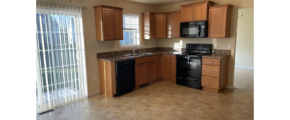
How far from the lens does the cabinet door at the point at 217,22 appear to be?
13.1 ft

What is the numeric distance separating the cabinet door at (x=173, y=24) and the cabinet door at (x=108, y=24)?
6.07ft

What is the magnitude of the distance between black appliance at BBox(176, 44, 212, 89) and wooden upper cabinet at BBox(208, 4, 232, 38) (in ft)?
1.68

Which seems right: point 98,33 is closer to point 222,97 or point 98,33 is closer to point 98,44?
point 98,44

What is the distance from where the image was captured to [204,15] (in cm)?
423

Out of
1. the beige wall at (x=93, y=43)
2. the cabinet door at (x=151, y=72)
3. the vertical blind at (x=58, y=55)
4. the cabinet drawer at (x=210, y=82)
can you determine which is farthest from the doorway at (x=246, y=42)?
the vertical blind at (x=58, y=55)

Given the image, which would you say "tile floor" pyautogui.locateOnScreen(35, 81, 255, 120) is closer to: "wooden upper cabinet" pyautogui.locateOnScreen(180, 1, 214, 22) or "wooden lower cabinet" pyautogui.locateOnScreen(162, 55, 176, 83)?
"wooden lower cabinet" pyautogui.locateOnScreen(162, 55, 176, 83)

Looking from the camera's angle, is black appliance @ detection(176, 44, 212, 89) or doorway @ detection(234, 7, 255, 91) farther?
doorway @ detection(234, 7, 255, 91)

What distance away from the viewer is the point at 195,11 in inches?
172

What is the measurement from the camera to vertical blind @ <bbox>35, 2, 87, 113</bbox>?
311 cm

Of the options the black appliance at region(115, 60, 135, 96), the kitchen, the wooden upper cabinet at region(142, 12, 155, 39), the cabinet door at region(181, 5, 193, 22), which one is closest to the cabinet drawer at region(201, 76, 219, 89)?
the kitchen

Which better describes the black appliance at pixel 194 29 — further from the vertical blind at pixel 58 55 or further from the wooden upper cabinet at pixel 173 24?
the vertical blind at pixel 58 55
